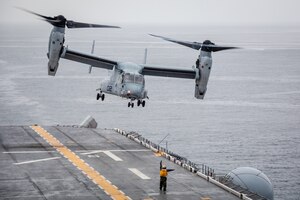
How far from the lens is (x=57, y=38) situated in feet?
160

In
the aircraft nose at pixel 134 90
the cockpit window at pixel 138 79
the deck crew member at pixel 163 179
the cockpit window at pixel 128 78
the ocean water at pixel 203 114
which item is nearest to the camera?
the deck crew member at pixel 163 179

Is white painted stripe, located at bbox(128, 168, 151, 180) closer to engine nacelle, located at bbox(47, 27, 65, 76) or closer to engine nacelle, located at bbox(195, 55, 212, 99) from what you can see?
engine nacelle, located at bbox(195, 55, 212, 99)

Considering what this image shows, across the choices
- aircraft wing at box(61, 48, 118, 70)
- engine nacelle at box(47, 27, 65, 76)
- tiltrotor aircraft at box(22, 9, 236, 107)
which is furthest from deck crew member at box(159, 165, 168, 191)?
aircraft wing at box(61, 48, 118, 70)

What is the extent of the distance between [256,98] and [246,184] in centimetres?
10129

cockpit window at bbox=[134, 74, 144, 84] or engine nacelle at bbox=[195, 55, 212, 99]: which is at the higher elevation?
engine nacelle at bbox=[195, 55, 212, 99]

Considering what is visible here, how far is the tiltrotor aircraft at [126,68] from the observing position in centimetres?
4916

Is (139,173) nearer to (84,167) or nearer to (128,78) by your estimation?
(84,167)

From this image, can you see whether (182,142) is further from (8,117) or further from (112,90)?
(112,90)

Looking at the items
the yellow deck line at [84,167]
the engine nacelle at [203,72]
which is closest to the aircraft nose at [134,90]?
the engine nacelle at [203,72]

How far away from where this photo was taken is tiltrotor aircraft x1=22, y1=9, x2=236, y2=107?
49.2m

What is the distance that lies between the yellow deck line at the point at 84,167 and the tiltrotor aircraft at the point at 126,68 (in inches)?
302

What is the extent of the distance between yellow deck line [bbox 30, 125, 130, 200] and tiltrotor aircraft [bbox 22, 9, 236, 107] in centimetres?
766

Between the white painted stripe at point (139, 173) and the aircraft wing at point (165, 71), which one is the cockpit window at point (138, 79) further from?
the white painted stripe at point (139, 173)

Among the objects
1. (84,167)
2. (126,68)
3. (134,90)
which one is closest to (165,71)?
(126,68)
